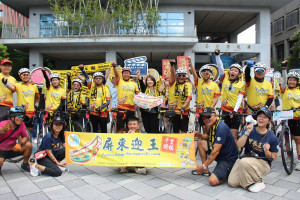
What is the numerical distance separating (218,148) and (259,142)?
2.32ft

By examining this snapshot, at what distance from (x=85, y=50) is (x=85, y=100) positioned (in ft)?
42.1

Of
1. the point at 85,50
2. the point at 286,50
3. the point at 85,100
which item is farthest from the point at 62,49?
the point at 286,50

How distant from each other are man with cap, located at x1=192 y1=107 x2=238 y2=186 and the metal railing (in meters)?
14.1

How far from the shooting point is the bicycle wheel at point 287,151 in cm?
425

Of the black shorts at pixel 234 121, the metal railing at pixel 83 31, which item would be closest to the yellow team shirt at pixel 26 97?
the black shorts at pixel 234 121

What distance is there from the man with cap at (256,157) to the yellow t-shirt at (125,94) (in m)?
2.90

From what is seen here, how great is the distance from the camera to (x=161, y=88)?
6.62m

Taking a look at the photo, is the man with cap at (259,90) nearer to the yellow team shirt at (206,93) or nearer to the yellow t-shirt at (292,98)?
the yellow t-shirt at (292,98)

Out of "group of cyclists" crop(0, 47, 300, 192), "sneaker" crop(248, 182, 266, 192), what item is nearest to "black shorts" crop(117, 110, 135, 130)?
"group of cyclists" crop(0, 47, 300, 192)

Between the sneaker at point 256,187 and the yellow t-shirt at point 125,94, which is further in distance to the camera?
the yellow t-shirt at point 125,94

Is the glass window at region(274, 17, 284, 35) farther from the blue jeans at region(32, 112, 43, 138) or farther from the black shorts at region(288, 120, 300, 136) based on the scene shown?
the blue jeans at region(32, 112, 43, 138)

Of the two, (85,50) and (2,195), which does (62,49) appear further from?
(2,195)

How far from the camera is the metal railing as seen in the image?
57.9ft

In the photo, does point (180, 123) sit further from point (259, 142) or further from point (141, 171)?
point (259, 142)
